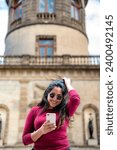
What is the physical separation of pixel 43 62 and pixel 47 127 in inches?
734

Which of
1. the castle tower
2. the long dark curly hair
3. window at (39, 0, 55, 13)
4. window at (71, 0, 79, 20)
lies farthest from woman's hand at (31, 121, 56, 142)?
window at (71, 0, 79, 20)

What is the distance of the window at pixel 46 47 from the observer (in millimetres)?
23156

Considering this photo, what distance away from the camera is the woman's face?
3.16m

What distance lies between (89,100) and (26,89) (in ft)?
12.5

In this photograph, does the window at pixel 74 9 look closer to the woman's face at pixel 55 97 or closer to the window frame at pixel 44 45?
the window frame at pixel 44 45

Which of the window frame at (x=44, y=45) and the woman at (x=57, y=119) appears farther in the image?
the window frame at (x=44, y=45)

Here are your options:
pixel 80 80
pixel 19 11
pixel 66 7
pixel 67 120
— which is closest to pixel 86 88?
pixel 80 80

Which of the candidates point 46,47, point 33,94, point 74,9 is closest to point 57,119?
point 33,94

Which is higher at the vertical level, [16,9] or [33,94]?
[16,9]

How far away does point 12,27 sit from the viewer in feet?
82.9

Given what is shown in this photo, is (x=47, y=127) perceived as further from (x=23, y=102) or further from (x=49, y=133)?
(x=23, y=102)

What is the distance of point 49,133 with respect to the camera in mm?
3010

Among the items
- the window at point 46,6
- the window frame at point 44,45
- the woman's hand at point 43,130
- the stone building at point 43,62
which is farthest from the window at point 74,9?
the woman's hand at point 43,130

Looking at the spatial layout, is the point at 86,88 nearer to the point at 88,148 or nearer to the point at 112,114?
the point at 88,148
